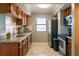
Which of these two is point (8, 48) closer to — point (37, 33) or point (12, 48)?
point (12, 48)

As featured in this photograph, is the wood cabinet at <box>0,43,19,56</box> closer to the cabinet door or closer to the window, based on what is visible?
the cabinet door

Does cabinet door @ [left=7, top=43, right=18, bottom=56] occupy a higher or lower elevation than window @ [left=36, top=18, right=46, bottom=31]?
lower

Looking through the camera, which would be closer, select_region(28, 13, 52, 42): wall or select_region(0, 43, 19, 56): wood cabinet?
select_region(0, 43, 19, 56): wood cabinet

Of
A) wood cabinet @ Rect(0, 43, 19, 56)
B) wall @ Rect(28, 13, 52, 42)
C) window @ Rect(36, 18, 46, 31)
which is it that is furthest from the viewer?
window @ Rect(36, 18, 46, 31)

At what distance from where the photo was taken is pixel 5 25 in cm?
493

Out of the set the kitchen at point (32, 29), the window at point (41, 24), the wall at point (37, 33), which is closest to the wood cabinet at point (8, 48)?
the kitchen at point (32, 29)

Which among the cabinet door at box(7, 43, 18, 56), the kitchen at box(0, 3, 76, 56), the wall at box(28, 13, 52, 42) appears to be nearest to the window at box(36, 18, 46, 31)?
the kitchen at box(0, 3, 76, 56)

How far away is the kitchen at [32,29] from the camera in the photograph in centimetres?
391

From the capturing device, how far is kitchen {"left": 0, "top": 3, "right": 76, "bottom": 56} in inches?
154

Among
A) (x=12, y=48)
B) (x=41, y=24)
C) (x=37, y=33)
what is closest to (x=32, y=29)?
(x=37, y=33)

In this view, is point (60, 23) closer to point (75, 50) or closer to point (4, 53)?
point (75, 50)

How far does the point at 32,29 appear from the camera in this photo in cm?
1048

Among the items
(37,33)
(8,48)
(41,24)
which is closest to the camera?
(8,48)

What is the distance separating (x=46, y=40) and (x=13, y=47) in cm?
672
